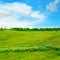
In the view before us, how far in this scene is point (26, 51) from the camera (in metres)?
49.1

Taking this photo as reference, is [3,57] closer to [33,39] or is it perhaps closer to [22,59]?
[22,59]

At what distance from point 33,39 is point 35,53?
25.7 metres

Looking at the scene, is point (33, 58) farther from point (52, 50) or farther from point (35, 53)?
point (52, 50)

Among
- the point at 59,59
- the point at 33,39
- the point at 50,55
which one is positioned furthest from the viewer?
→ the point at 33,39

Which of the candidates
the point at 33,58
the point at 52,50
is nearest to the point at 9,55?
the point at 33,58

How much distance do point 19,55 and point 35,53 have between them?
3179mm

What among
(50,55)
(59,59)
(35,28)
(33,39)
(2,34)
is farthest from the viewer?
(35,28)

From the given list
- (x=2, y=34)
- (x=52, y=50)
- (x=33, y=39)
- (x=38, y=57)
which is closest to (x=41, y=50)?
(x=52, y=50)

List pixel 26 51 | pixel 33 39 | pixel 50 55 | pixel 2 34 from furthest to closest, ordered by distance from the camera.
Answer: pixel 2 34 < pixel 33 39 < pixel 26 51 < pixel 50 55

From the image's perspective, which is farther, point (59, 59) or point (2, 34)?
point (2, 34)

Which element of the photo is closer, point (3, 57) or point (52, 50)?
point (3, 57)

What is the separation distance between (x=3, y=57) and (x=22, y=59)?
359 cm

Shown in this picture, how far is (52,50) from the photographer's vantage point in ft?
164

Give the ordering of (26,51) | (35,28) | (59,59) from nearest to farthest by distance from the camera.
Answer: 1. (59,59)
2. (26,51)
3. (35,28)
